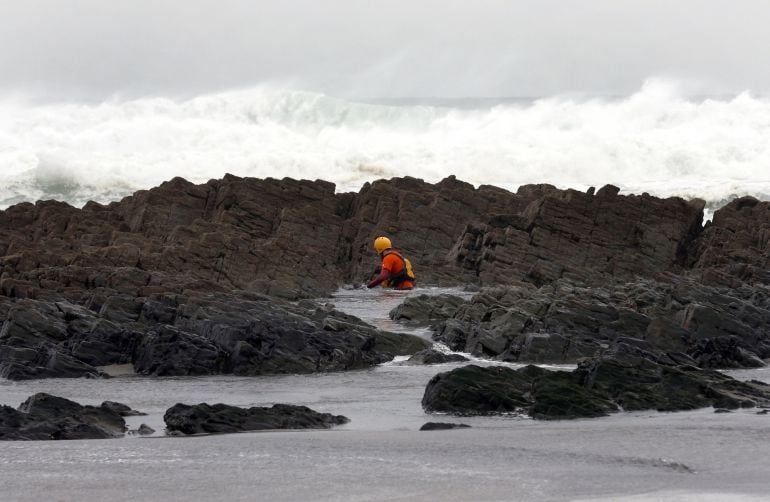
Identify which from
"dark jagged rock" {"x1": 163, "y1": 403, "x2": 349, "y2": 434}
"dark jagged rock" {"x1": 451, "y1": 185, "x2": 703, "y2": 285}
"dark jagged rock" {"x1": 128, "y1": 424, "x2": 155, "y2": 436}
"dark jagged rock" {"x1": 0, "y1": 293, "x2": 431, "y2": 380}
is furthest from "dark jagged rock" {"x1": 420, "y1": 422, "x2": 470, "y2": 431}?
"dark jagged rock" {"x1": 451, "y1": 185, "x2": 703, "y2": 285}

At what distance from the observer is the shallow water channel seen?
9.82 metres

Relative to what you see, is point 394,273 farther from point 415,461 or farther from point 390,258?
point 415,461

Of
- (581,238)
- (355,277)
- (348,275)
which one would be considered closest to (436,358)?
(355,277)

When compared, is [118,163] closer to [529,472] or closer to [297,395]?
[297,395]

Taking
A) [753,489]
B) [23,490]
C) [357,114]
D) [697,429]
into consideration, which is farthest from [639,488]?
[357,114]

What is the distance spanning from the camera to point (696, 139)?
7281 cm

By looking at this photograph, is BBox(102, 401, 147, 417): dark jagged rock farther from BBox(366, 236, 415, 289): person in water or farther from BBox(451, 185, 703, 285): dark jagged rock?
BBox(451, 185, 703, 285): dark jagged rock

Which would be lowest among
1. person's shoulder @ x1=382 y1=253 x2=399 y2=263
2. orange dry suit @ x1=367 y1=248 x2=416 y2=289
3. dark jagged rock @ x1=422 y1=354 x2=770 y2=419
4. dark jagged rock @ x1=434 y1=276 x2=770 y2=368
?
dark jagged rock @ x1=422 y1=354 x2=770 y2=419

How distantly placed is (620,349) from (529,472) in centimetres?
672

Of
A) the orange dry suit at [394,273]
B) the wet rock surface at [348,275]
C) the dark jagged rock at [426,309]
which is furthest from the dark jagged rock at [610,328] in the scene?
the orange dry suit at [394,273]

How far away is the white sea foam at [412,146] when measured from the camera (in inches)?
2640

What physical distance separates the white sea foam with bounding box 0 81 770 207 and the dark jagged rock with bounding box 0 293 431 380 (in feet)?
138

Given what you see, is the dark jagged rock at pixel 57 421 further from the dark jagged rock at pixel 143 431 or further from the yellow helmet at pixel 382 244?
the yellow helmet at pixel 382 244

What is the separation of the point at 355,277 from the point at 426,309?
1135 centimetres
